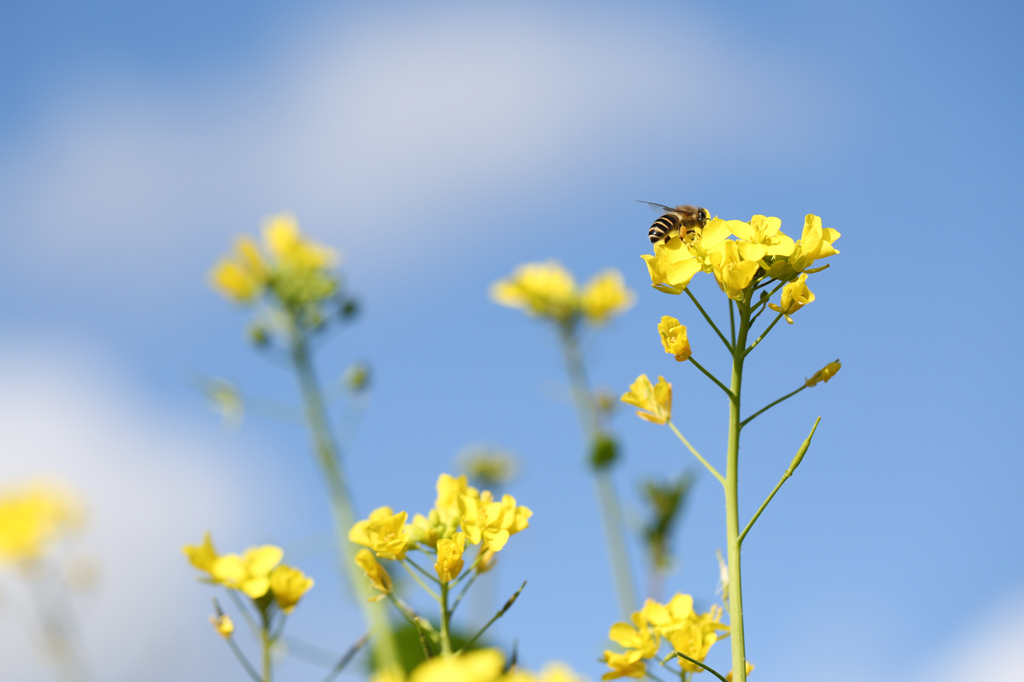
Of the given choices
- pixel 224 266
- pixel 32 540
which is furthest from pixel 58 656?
pixel 224 266

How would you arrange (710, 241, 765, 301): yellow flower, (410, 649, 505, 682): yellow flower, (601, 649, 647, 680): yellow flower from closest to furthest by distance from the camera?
1. (410, 649, 505, 682): yellow flower
2. (601, 649, 647, 680): yellow flower
3. (710, 241, 765, 301): yellow flower

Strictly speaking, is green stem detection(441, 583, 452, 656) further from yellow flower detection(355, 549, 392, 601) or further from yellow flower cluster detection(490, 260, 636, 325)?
yellow flower cluster detection(490, 260, 636, 325)

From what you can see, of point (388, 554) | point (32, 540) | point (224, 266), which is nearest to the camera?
point (388, 554)

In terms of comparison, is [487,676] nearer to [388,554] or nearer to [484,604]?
[388,554]

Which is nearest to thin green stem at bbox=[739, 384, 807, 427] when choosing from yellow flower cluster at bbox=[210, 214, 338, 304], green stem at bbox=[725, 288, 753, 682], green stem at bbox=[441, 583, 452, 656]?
green stem at bbox=[725, 288, 753, 682]

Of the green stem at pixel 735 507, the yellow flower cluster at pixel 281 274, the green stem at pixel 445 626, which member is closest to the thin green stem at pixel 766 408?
the green stem at pixel 735 507

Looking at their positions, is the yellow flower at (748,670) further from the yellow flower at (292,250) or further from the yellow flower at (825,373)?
the yellow flower at (292,250)
